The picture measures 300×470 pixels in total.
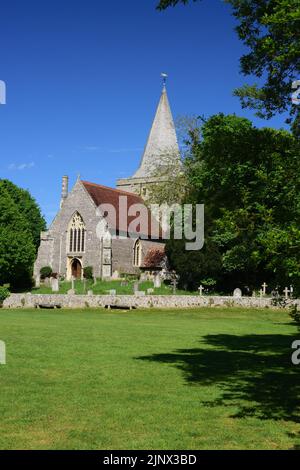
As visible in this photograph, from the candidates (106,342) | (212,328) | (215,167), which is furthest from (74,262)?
(215,167)

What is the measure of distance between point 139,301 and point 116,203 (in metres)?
22.9

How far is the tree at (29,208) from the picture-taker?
193 ft

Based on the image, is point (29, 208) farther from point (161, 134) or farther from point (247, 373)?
point (247, 373)

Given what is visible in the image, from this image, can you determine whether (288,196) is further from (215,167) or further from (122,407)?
(122,407)

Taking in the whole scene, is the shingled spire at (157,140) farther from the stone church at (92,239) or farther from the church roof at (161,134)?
the stone church at (92,239)

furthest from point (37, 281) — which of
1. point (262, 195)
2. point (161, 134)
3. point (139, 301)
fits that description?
point (262, 195)

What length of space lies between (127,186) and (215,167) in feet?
187

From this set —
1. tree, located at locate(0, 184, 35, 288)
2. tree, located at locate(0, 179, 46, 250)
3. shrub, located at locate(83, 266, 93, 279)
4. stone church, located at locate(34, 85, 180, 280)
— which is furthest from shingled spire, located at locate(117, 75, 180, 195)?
tree, located at locate(0, 184, 35, 288)

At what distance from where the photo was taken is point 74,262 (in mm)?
53188

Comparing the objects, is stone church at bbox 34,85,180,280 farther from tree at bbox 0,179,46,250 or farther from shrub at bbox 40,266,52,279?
tree at bbox 0,179,46,250

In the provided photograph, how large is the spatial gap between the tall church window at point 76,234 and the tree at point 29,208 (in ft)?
24.5

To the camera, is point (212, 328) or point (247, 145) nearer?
point (247, 145)

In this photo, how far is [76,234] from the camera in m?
53.2

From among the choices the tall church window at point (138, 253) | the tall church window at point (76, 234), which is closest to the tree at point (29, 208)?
the tall church window at point (76, 234)
